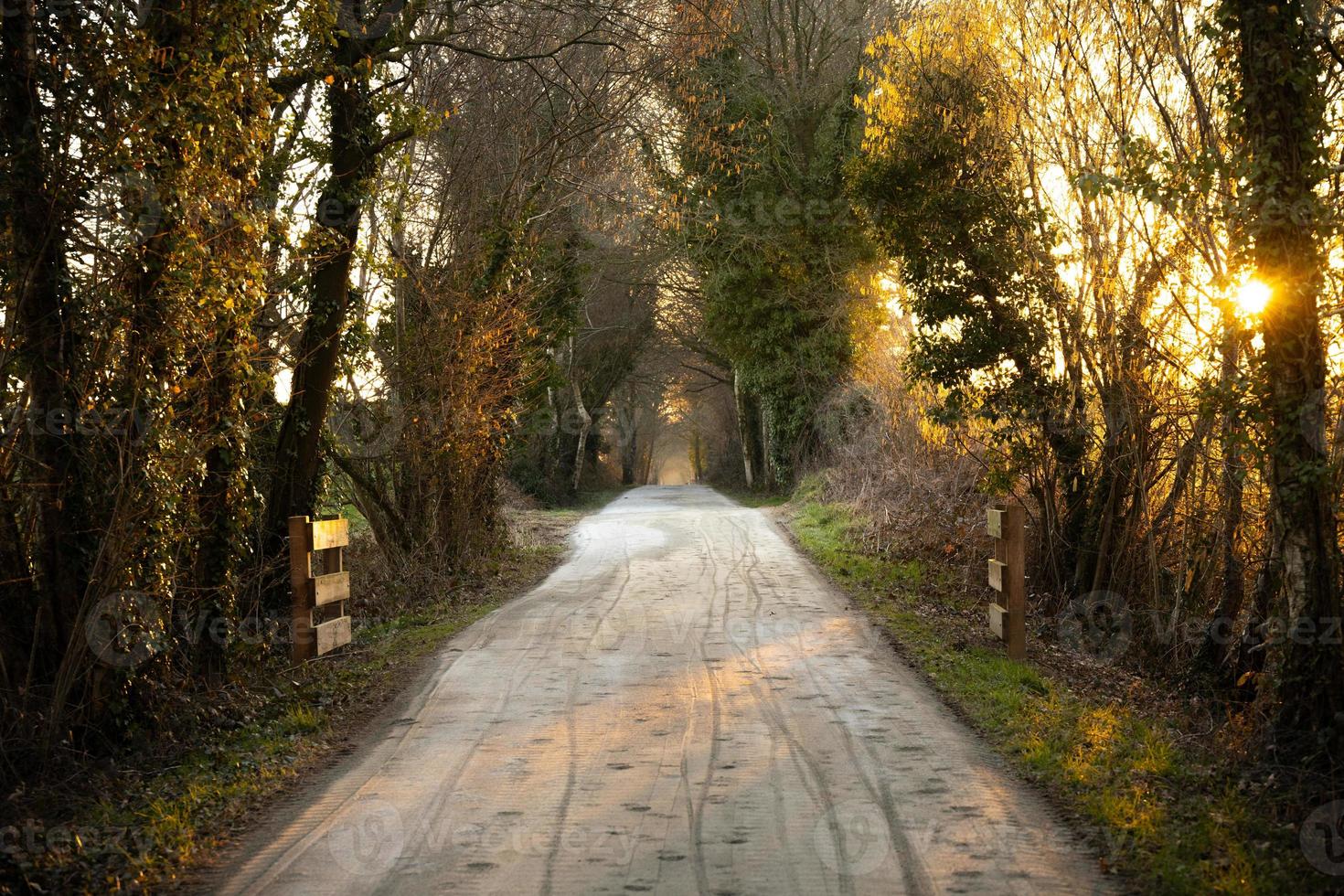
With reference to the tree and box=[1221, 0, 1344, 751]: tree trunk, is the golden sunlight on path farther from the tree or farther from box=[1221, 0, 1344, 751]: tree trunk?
the tree

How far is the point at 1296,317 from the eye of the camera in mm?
6598

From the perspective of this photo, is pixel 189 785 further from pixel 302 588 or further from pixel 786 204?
pixel 786 204

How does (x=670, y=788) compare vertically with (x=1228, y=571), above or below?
below

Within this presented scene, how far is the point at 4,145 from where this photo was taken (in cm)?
647

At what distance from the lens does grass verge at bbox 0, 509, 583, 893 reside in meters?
5.25

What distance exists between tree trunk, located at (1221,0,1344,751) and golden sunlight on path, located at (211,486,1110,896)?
6.13 ft

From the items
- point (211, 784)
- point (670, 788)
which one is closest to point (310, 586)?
point (211, 784)

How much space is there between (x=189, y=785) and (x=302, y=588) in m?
3.22

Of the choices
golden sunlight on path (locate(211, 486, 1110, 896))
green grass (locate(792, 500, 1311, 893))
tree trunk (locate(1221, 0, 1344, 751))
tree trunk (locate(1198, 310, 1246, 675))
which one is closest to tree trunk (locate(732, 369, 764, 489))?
green grass (locate(792, 500, 1311, 893))

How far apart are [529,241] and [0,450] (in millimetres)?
12535

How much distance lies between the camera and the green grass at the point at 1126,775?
17.0ft

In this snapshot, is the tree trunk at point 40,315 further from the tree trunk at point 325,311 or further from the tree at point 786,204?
the tree at point 786,204

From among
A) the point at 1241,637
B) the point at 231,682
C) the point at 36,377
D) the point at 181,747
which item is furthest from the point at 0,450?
the point at 1241,637

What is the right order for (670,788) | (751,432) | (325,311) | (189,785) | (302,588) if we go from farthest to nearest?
(751,432) < (325,311) < (302,588) < (189,785) < (670,788)
